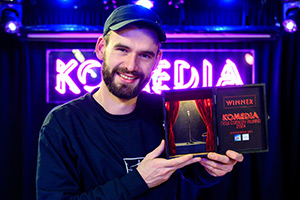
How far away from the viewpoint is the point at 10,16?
2541mm

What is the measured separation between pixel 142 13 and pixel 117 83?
0.34 meters

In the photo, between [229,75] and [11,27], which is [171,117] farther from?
[11,27]

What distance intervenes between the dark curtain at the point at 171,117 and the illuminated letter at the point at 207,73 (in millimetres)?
2053

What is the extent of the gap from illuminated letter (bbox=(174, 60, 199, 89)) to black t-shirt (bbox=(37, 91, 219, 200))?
184 cm

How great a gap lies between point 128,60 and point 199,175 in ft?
2.32

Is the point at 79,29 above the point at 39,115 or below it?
above

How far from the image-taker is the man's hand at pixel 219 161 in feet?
3.24

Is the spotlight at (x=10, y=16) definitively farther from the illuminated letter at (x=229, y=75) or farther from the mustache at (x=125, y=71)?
the illuminated letter at (x=229, y=75)

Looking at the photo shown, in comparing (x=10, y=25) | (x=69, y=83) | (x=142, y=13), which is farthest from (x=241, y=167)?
(x=10, y=25)

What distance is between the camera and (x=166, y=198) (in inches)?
42.9

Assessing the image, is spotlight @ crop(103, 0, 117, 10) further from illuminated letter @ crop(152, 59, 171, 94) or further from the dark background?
illuminated letter @ crop(152, 59, 171, 94)

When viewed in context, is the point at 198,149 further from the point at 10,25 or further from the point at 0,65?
the point at 0,65

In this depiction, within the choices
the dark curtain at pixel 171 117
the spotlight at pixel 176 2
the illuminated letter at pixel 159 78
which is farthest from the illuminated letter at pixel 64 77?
the dark curtain at pixel 171 117

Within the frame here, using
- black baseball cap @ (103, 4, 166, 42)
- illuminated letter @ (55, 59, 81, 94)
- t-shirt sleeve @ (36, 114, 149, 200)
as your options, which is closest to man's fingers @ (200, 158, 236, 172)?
t-shirt sleeve @ (36, 114, 149, 200)
